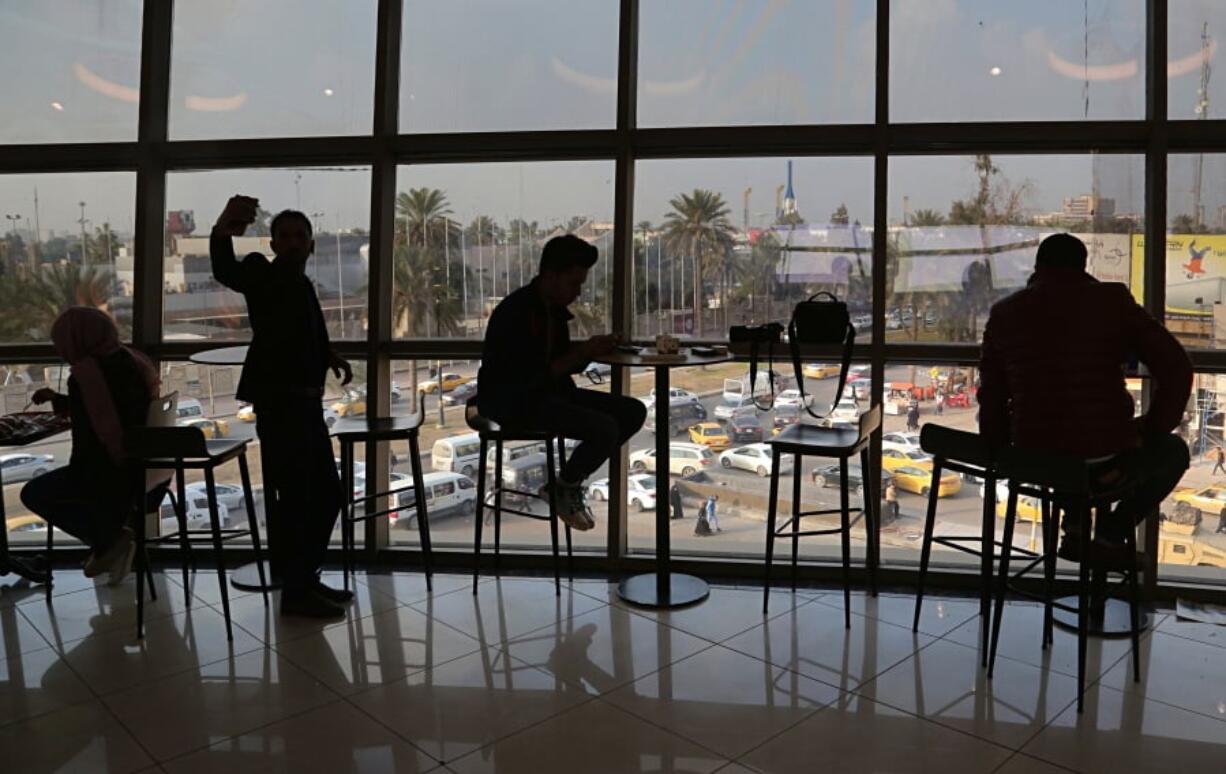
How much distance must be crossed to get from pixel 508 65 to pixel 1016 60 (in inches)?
90.7

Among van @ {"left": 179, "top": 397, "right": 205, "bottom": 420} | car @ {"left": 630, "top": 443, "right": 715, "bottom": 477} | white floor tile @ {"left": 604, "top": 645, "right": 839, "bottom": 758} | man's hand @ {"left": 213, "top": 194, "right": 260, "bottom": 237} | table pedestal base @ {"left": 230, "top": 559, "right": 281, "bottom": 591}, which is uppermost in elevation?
man's hand @ {"left": 213, "top": 194, "right": 260, "bottom": 237}

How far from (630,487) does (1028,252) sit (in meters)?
2.10

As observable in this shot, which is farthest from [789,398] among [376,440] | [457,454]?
[376,440]

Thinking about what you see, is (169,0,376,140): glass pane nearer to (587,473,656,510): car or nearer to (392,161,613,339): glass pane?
(392,161,613,339): glass pane

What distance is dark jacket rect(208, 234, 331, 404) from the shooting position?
335 cm

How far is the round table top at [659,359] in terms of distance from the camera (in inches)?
135

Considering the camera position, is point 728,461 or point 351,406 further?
point 351,406

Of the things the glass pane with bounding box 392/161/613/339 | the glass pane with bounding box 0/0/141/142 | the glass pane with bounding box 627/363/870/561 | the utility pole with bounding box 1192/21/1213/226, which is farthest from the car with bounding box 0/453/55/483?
the utility pole with bounding box 1192/21/1213/226

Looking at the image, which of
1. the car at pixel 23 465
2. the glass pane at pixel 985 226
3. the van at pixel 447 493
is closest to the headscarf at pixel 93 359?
the car at pixel 23 465

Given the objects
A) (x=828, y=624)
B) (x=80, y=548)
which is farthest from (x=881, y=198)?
(x=80, y=548)

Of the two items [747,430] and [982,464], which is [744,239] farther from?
[982,464]

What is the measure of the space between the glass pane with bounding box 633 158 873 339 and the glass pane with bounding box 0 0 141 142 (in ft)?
8.79

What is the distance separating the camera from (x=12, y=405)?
14.9 feet

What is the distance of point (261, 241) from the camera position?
4484 millimetres
